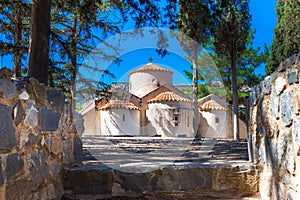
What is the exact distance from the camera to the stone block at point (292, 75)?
1.67m

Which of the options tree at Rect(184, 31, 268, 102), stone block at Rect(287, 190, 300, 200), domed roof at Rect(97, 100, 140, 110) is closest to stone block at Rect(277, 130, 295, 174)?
stone block at Rect(287, 190, 300, 200)

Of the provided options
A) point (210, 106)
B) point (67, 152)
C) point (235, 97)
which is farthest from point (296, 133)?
point (210, 106)

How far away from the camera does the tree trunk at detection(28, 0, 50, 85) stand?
4.18 meters

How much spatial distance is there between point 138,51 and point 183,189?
424 centimetres

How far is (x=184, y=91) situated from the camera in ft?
56.1

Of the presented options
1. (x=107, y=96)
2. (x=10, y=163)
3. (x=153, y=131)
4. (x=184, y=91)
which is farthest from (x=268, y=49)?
(x=10, y=163)

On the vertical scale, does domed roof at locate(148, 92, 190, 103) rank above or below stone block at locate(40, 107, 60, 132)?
above

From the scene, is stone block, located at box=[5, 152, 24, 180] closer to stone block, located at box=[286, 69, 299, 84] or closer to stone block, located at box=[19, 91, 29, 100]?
stone block, located at box=[19, 91, 29, 100]

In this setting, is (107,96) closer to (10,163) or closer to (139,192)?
(139,192)

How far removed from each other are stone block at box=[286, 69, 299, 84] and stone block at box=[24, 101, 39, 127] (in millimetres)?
1752

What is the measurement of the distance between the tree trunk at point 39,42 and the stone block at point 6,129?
276 cm

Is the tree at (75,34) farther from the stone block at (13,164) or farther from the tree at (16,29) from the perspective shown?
the stone block at (13,164)

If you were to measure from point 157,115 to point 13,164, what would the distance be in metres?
14.3

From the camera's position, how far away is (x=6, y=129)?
1509 mm
